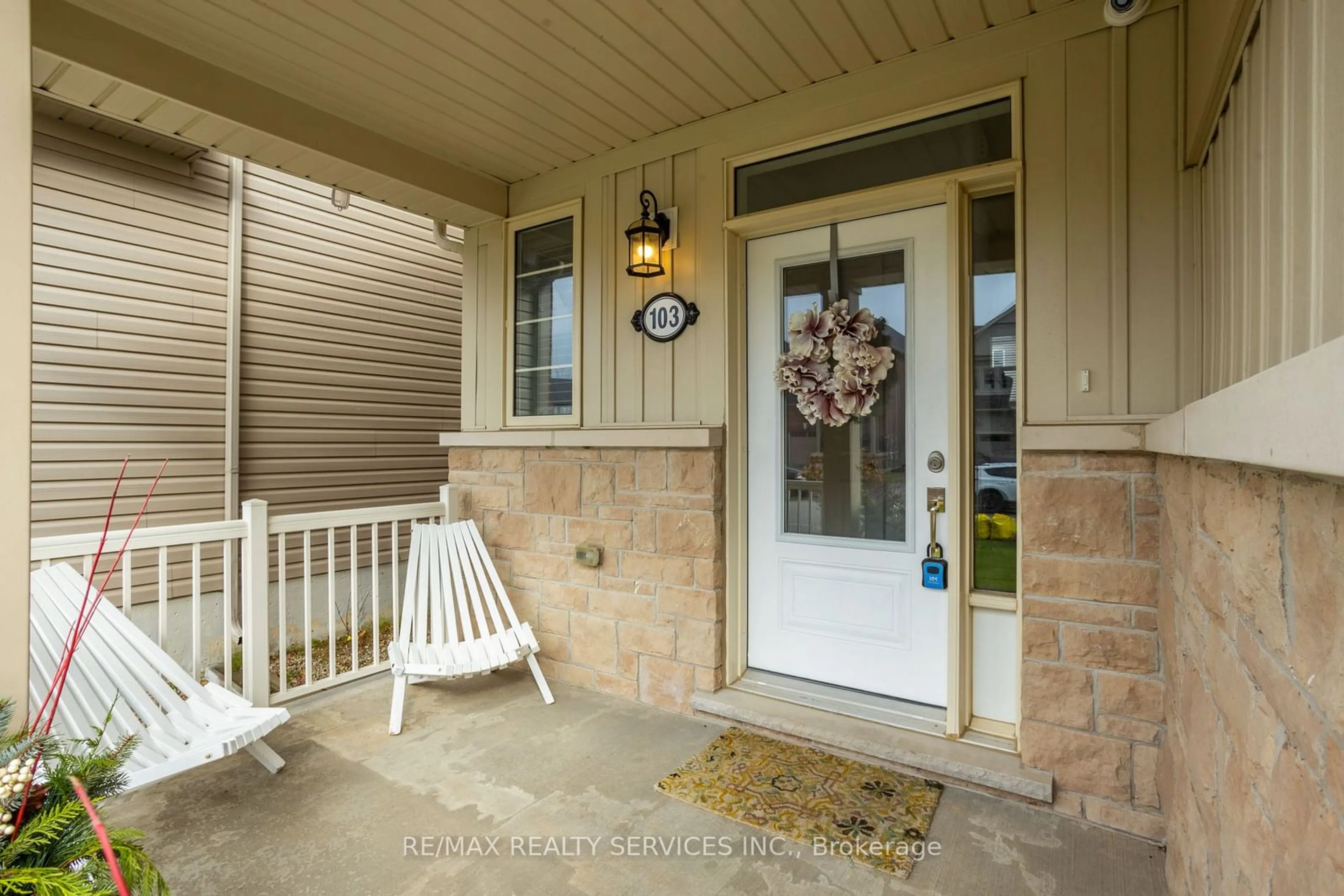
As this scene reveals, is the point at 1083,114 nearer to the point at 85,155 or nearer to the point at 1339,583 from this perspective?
the point at 1339,583

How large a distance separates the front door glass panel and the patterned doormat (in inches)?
35.6

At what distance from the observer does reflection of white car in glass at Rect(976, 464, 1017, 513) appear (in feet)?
7.97

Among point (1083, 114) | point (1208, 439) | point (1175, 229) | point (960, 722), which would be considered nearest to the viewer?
point (1208, 439)

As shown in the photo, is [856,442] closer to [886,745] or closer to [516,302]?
[886,745]

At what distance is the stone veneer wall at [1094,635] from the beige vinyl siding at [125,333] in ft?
15.2

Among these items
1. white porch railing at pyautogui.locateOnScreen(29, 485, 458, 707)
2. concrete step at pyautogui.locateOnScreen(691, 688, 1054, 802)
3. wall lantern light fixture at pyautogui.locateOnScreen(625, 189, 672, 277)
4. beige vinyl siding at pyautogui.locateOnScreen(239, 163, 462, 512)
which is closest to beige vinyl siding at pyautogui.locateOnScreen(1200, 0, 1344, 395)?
concrete step at pyautogui.locateOnScreen(691, 688, 1054, 802)

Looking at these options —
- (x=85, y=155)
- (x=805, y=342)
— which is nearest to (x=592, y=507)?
(x=805, y=342)

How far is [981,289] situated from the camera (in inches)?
98.2

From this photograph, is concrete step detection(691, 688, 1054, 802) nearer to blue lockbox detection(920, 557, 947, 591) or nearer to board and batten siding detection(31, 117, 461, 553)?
blue lockbox detection(920, 557, 947, 591)

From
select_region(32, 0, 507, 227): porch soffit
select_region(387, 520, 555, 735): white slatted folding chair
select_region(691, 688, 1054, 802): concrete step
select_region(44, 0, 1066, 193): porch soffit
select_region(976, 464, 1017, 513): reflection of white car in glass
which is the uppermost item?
select_region(44, 0, 1066, 193): porch soffit

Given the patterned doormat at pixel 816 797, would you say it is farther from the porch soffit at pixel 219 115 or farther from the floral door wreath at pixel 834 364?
the porch soffit at pixel 219 115

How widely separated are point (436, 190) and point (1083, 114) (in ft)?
9.47

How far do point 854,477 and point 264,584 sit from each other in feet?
8.67

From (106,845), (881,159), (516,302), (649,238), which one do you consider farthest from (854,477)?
(106,845)
